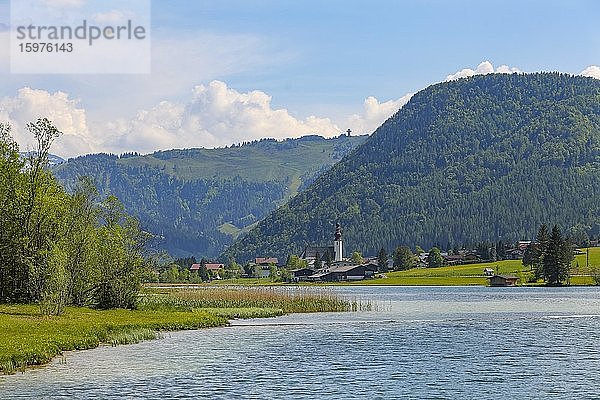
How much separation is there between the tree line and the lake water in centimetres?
1539

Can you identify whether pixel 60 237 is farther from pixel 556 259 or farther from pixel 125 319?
pixel 556 259

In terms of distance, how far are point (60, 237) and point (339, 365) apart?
3919 centimetres

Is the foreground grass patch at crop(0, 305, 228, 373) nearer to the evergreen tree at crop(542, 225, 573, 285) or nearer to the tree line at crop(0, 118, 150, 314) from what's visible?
the tree line at crop(0, 118, 150, 314)

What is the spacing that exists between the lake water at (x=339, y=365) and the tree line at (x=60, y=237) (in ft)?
50.5

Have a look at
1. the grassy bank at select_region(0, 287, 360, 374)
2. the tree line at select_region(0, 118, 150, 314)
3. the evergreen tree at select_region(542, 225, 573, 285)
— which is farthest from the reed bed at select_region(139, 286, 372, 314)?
the evergreen tree at select_region(542, 225, 573, 285)

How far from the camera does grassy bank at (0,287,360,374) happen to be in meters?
53.0

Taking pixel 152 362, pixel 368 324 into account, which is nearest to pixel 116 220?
pixel 368 324

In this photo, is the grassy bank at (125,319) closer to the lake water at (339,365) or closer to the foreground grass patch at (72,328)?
the foreground grass patch at (72,328)

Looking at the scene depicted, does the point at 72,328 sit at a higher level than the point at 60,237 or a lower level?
lower

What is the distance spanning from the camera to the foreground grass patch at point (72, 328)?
167 ft

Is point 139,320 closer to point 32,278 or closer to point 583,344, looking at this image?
point 32,278

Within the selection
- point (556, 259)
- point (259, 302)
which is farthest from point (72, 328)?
point (556, 259)

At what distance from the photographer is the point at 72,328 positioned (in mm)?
64125

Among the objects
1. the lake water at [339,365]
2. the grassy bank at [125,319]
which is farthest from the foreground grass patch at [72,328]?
the lake water at [339,365]
